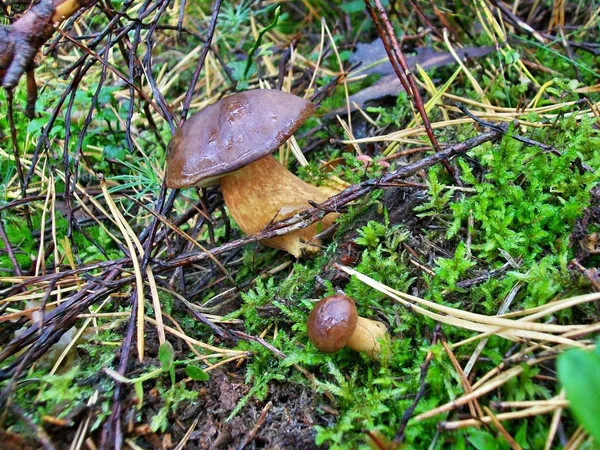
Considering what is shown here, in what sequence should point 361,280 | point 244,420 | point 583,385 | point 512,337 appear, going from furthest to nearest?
point 361,280 → point 244,420 → point 512,337 → point 583,385

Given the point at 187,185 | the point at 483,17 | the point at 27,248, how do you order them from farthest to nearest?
the point at 483,17 → the point at 27,248 → the point at 187,185

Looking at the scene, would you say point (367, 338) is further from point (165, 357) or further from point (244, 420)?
point (165, 357)

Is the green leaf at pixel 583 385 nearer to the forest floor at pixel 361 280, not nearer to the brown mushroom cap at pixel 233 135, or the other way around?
the forest floor at pixel 361 280

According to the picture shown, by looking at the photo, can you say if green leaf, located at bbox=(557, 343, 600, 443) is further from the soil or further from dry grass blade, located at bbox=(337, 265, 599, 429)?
the soil

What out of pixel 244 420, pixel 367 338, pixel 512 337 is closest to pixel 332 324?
pixel 367 338

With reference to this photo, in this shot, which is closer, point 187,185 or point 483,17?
point 187,185

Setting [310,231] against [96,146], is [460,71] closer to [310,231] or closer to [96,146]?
[310,231]

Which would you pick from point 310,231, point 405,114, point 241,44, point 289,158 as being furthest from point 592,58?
point 241,44
